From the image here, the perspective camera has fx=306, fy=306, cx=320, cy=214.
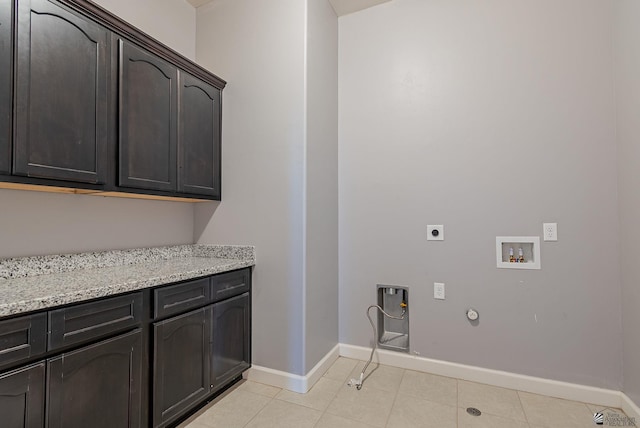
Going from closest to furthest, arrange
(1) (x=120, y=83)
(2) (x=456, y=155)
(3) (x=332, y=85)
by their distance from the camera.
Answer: (1) (x=120, y=83), (2) (x=456, y=155), (3) (x=332, y=85)

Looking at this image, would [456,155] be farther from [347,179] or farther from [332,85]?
[332,85]

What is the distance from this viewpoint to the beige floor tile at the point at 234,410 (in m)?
1.82

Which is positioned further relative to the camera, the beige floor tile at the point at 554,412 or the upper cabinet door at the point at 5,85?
the beige floor tile at the point at 554,412

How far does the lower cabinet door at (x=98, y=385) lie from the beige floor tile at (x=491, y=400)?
1.95 m

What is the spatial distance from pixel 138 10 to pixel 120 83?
3.06ft

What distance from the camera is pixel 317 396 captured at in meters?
2.12

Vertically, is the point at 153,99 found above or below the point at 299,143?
above

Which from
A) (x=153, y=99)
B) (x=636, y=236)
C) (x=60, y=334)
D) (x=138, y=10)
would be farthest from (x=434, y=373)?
(x=138, y=10)

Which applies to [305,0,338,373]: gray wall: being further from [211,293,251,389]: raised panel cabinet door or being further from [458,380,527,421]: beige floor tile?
[458,380,527,421]: beige floor tile

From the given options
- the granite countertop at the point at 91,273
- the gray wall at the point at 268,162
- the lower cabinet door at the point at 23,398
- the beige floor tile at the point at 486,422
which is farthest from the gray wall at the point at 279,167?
the lower cabinet door at the point at 23,398

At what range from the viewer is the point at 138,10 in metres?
2.25

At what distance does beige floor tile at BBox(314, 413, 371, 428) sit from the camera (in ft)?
5.91

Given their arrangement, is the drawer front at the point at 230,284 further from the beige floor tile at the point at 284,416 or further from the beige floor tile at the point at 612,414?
the beige floor tile at the point at 612,414

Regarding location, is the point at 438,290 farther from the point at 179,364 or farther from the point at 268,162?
the point at 179,364
